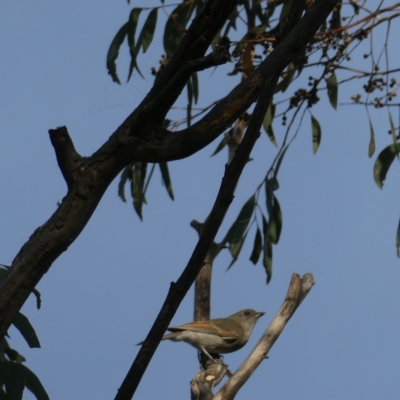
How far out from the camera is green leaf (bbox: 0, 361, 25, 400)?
267 centimetres

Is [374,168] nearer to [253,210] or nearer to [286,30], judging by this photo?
[253,210]

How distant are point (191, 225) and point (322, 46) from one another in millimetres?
1129

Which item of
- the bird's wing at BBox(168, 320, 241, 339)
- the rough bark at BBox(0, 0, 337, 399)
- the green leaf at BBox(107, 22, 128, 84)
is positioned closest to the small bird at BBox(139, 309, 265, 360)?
the bird's wing at BBox(168, 320, 241, 339)

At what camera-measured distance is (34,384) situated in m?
2.79

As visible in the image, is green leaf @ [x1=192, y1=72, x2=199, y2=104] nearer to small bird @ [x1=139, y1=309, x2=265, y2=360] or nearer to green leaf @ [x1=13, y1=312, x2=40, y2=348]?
small bird @ [x1=139, y1=309, x2=265, y2=360]

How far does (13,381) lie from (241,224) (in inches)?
98.1

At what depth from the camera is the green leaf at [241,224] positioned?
4.96 metres

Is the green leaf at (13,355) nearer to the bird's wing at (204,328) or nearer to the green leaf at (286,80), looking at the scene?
the bird's wing at (204,328)

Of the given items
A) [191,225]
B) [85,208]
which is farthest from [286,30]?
[191,225]

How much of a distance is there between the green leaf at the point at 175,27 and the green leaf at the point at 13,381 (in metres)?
2.35

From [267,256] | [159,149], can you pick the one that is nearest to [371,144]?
[267,256]

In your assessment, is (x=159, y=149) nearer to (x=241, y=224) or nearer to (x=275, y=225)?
(x=275, y=225)

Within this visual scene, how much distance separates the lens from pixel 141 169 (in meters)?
5.14

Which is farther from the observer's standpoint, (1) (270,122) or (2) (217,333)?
(1) (270,122)
